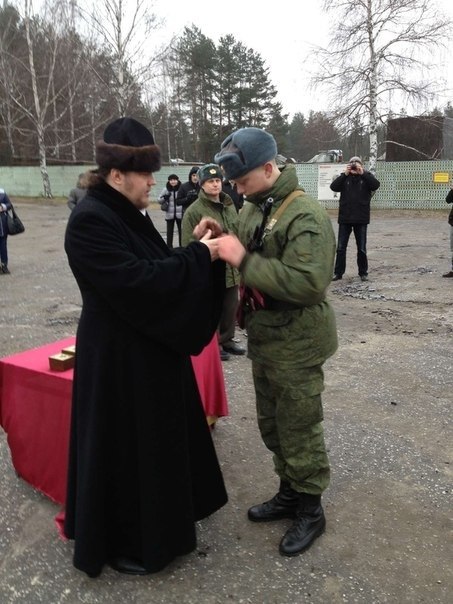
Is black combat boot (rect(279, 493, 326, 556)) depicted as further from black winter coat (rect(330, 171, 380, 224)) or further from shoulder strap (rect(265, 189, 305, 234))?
black winter coat (rect(330, 171, 380, 224))

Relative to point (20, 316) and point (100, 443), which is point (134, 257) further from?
point (20, 316)

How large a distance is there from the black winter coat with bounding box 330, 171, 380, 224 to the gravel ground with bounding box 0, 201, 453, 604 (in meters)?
2.67

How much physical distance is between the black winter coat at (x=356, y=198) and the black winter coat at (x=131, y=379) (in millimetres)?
6157

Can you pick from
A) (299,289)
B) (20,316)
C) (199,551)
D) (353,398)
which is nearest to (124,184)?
(299,289)

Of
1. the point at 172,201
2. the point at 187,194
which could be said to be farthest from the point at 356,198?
the point at 172,201

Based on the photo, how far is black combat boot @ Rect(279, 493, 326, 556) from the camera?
2.43 m

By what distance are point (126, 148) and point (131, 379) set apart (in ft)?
2.93

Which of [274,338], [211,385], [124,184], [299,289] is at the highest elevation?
[124,184]

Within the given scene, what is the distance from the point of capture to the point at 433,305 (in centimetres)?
670

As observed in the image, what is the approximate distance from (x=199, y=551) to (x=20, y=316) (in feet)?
16.4

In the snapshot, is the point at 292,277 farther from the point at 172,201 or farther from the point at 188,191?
the point at 172,201

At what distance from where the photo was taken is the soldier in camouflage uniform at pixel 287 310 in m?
2.06

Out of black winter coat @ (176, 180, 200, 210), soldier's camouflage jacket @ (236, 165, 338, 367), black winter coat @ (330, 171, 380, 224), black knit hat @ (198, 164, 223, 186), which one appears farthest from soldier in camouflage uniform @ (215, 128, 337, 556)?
black winter coat @ (176, 180, 200, 210)

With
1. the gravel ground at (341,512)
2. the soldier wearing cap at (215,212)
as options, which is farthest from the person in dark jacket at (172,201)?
the soldier wearing cap at (215,212)
